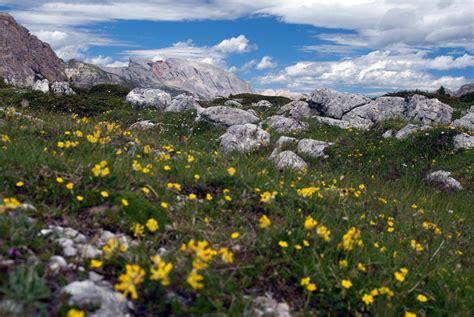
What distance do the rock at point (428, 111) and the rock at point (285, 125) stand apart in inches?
315

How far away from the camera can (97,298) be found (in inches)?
159

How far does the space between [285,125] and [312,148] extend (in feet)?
15.0

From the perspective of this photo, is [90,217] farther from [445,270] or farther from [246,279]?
[445,270]

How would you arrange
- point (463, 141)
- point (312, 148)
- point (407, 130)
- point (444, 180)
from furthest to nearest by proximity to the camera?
point (407, 130) → point (312, 148) → point (463, 141) → point (444, 180)

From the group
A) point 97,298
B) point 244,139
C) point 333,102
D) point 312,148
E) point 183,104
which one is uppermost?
point 97,298

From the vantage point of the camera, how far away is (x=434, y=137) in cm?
1702

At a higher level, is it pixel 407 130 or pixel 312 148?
pixel 407 130

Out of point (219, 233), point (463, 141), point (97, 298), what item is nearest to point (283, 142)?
point (463, 141)

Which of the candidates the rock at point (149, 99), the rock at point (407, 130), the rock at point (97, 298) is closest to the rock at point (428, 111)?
the rock at point (407, 130)

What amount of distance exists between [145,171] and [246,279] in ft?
7.60

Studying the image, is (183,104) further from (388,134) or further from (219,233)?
(219,233)

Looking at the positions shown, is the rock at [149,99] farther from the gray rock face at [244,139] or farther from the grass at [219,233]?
the grass at [219,233]

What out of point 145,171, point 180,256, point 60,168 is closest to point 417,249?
point 180,256

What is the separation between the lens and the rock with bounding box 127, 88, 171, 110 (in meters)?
30.1
